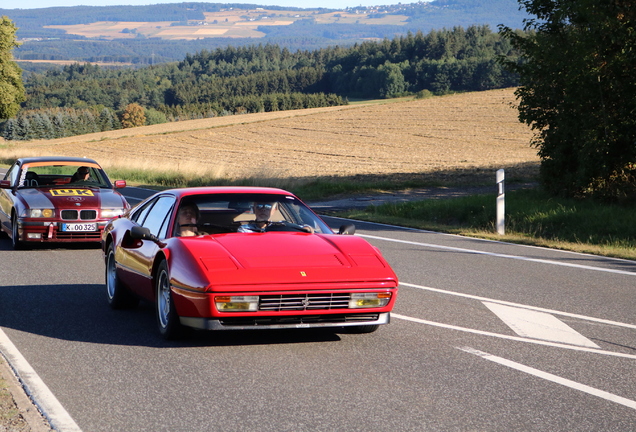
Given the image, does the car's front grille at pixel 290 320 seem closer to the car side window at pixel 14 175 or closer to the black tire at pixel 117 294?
the black tire at pixel 117 294

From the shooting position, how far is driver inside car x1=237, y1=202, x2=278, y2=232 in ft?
24.9

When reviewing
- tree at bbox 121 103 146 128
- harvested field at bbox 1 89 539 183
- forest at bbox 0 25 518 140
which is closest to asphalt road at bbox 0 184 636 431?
harvested field at bbox 1 89 539 183

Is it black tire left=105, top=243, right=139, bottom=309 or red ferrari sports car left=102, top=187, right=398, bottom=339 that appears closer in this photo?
red ferrari sports car left=102, top=187, right=398, bottom=339

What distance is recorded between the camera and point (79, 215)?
13.4 meters

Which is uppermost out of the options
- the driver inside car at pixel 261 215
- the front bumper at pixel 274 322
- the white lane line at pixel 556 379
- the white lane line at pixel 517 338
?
the driver inside car at pixel 261 215

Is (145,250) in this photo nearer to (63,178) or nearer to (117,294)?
(117,294)

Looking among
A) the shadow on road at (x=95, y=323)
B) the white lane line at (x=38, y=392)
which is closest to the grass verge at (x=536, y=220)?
the shadow on road at (x=95, y=323)

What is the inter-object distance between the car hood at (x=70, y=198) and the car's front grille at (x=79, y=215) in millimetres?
101

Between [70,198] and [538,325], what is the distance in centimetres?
853

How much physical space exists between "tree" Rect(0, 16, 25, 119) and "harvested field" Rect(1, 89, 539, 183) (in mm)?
6888

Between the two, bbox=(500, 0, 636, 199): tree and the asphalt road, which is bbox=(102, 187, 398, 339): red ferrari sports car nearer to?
the asphalt road

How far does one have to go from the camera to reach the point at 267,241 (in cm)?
715

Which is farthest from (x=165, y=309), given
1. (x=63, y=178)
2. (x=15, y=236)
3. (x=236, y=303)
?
(x=63, y=178)

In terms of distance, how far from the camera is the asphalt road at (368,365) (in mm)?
4922
